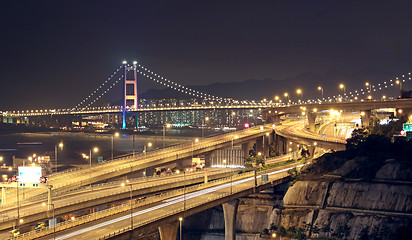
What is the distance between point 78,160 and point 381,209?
248 feet

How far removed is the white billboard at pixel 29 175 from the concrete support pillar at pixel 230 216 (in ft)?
61.7

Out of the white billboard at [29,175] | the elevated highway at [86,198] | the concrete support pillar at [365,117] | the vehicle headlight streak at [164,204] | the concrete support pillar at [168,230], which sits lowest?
the concrete support pillar at [168,230]

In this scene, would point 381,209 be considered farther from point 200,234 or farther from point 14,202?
point 14,202

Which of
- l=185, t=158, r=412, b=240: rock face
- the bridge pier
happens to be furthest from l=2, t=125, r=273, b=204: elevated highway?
the bridge pier

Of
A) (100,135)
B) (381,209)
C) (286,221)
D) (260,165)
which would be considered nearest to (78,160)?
(100,135)

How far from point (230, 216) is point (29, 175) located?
20599mm

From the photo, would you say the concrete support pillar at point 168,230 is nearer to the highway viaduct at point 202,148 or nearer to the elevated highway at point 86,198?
the elevated highway at point 86,198

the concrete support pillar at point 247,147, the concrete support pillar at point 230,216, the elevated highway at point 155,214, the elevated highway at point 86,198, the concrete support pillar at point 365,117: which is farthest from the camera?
the concrete support pillar at point 247,147

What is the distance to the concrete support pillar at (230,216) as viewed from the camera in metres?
51.9

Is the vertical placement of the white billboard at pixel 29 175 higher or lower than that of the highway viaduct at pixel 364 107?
lower

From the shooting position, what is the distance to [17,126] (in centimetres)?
17600

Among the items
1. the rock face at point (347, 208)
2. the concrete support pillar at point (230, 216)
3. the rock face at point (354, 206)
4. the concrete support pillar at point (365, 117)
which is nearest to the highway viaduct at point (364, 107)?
the concrete support pillar at point (365, 117)

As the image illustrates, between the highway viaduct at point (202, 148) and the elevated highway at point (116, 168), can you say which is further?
the highway viaduct at point (202, 148)

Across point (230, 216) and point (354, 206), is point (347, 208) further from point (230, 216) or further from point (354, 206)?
point (230, 216)
